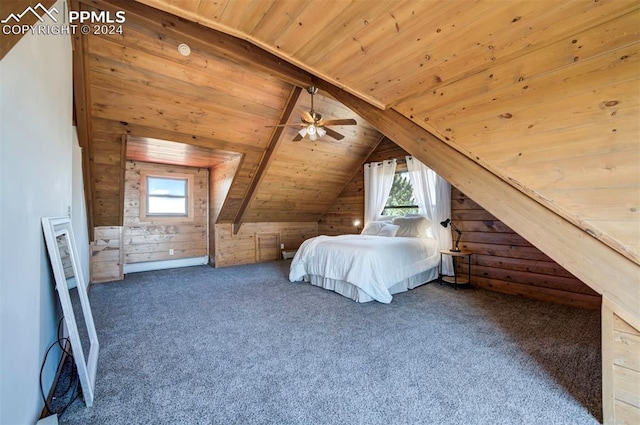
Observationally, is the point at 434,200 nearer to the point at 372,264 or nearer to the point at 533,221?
the point at 372,264

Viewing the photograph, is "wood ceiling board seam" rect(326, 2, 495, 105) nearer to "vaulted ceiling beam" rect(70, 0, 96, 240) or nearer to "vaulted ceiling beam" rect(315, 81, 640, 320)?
"vaulted ceiling beam" rect(315, 81, 640, 320)

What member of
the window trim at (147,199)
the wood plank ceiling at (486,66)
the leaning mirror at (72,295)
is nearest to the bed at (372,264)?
the wood plank ceiling at (486,66)

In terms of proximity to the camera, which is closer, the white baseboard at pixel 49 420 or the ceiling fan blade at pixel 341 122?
the white baseboard at pixel 49 420

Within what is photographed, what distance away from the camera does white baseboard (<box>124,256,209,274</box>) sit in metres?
4.95

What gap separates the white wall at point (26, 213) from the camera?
102cm

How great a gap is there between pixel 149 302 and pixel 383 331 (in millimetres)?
2757

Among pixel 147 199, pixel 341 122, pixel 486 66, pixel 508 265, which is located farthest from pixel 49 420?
pixel 508 265

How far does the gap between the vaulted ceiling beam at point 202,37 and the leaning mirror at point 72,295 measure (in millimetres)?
1678

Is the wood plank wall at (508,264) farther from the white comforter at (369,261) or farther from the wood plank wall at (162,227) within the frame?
the wood plank wall at (162,227)

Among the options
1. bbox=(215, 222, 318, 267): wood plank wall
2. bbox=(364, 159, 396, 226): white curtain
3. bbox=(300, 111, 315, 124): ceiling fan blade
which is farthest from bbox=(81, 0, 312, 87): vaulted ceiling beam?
bbox=(215, 222, 318, 267): wood plank wall

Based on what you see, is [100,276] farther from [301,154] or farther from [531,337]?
[531,337]

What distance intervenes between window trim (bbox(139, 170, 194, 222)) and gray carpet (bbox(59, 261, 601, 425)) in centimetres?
206

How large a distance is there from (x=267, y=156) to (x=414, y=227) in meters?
2.64

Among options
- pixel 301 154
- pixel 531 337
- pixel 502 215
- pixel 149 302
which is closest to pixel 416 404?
pixel 502 215
